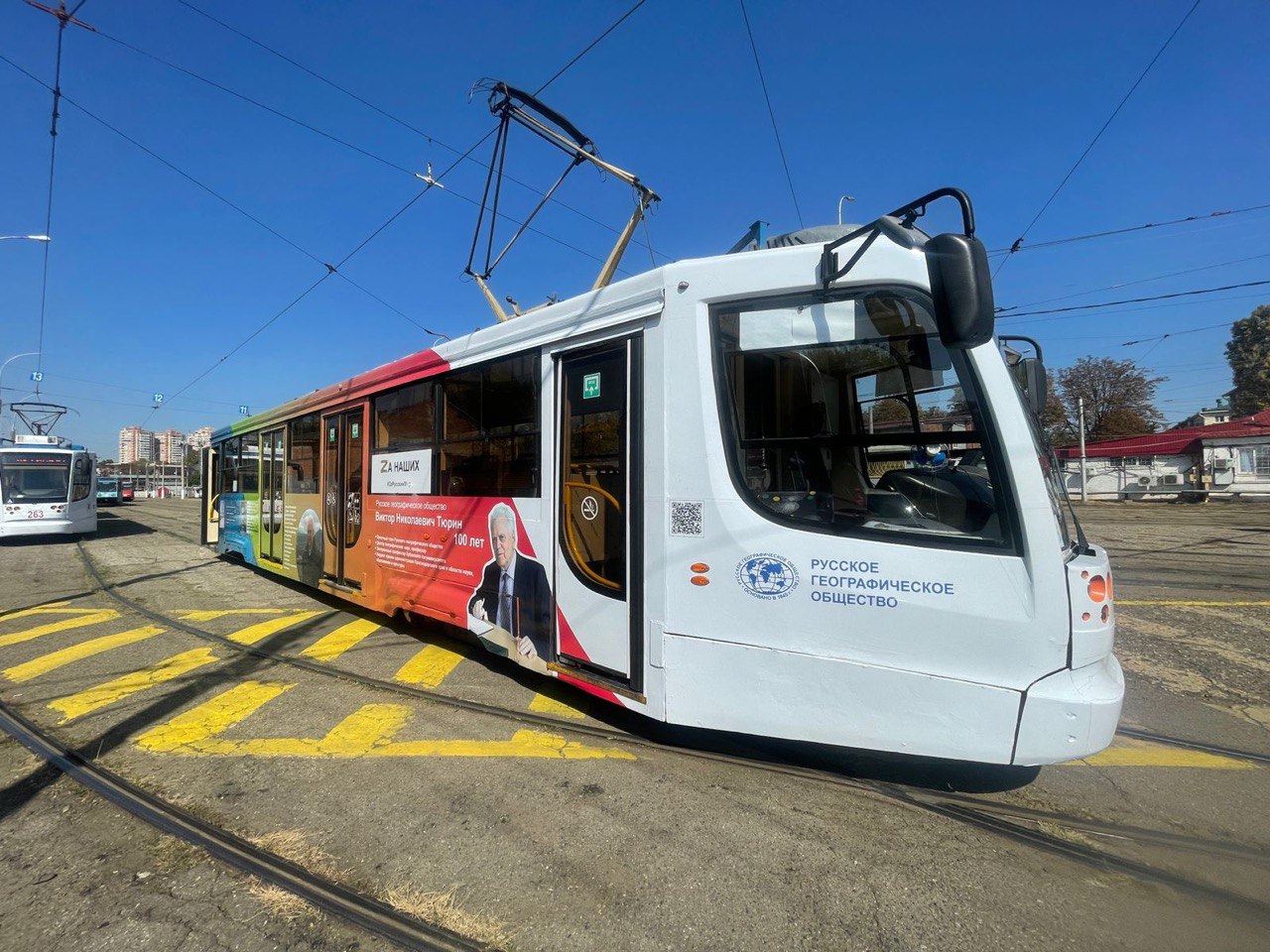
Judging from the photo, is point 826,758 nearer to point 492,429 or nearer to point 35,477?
point 492,429

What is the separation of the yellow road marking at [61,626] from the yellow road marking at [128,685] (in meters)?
2.25

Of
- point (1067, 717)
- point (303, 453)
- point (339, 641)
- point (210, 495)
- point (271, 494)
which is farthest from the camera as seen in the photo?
point (210, 495)

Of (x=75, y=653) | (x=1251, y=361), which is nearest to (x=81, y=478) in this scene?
(x=75, y=653)

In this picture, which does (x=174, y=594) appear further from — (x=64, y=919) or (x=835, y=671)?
(x=835, y=671)

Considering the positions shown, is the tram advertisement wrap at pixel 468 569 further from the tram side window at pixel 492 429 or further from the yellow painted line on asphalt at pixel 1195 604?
the yellow painted line on asphalt at pixel 1195 604

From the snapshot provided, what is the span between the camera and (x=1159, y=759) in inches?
141

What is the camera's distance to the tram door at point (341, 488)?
22.0 feet

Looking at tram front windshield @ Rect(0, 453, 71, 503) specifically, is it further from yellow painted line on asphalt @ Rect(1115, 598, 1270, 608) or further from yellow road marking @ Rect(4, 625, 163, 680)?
yellow painted line on asphalt @ Rect(1115, 598, 1270, 608)

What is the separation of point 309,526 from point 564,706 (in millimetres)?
5019

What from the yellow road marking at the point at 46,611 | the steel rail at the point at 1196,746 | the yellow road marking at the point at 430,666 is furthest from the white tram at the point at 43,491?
the steel rail at the point at 1196,746

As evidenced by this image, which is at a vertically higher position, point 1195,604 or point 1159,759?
point 1195,604

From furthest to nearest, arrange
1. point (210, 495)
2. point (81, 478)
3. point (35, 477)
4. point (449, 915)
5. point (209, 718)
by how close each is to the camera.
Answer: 1. point (81, 478)
2. point (35, 477)
3. point (210, 495)
4. point (209, 718)
5. point (449, 915)

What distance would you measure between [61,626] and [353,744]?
571 centimetres

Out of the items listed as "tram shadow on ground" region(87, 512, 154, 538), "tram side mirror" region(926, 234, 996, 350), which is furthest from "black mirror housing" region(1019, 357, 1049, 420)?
"tram shadow on ground" region(87, 512, 154, 538)
